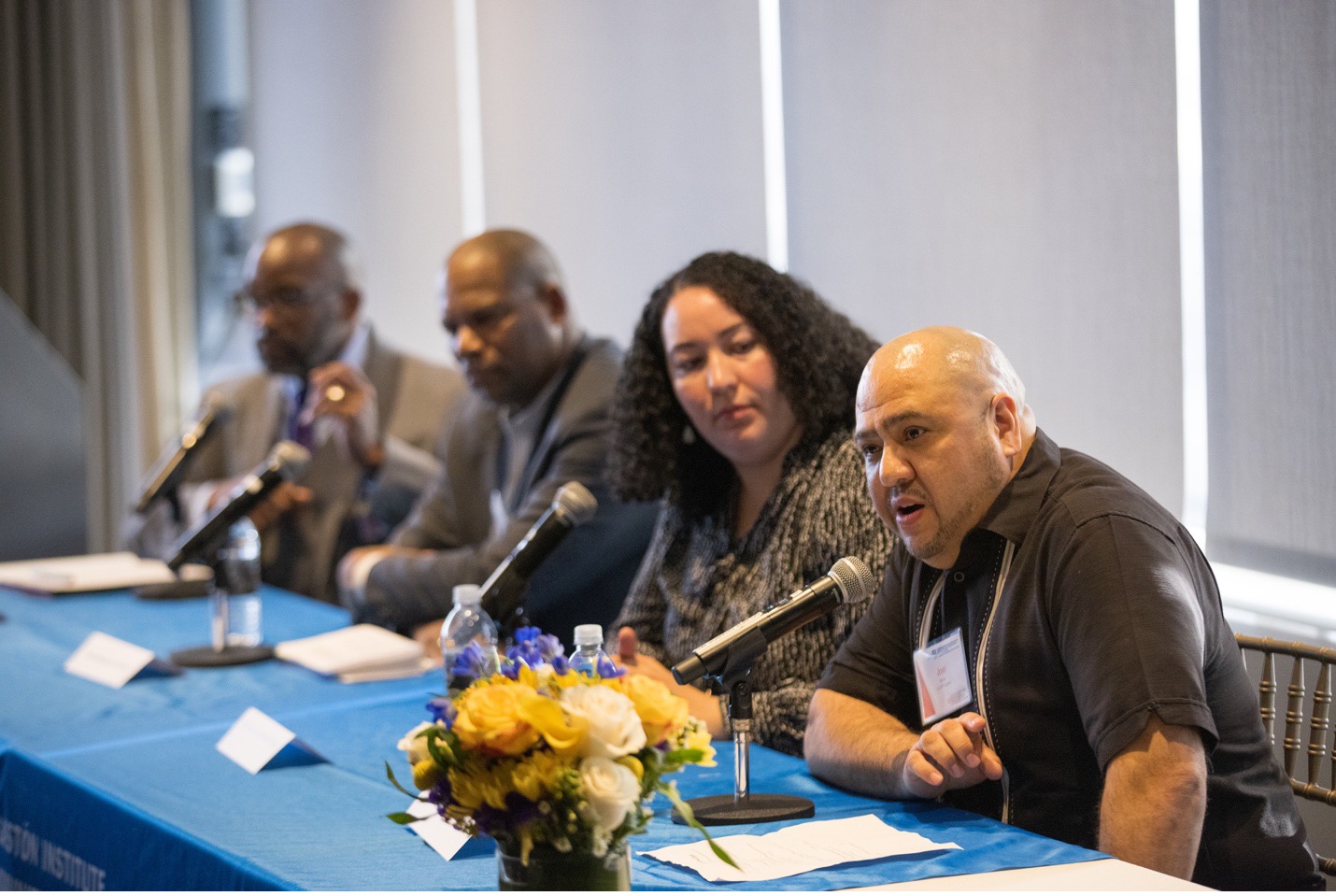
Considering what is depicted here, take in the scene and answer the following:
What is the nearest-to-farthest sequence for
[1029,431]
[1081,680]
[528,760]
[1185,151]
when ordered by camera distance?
1. [528,760]
2. [1081,680]
3. [1029,431]
4. [1185,151]

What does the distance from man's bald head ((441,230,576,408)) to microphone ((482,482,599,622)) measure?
1.15 metres

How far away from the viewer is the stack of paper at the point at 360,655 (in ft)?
9.36

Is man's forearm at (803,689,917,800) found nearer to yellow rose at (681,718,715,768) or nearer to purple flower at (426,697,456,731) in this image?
yellow rose at (681,718,715,768)

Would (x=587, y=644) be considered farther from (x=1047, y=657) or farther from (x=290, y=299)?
(x=290, y=299)

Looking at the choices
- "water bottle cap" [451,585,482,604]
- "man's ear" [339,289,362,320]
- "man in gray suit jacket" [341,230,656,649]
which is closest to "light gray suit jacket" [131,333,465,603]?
"man's ear" [339,289,362,320]

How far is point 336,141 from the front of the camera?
19.5 feet

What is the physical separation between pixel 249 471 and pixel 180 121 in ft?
9.33

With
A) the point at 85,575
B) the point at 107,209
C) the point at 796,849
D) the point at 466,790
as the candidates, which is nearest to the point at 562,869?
the point at 466,790

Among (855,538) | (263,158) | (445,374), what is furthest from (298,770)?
(263,158)

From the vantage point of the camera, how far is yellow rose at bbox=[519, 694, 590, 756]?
1.24 metres

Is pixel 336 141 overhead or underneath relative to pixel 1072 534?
overhead

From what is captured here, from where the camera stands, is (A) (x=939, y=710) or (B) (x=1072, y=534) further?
(A) (x=939, y=710)

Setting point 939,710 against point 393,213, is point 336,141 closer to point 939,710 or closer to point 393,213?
point 393,213

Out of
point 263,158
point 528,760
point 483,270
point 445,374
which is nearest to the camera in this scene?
point 528,760
